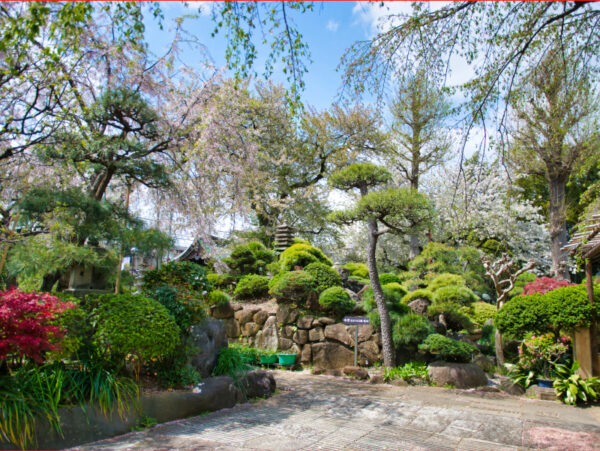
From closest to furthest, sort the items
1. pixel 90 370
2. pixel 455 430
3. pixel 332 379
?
1. pixel 90 370
2. pixel 455 430
3. pixel 332 379

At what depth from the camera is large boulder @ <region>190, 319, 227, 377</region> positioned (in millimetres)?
6176

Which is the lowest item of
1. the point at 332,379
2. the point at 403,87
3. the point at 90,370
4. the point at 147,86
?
the point at 332,379

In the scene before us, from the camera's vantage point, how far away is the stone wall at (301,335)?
31.0ft

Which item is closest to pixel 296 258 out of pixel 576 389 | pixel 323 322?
pixel 323 322

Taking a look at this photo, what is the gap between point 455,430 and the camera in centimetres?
505

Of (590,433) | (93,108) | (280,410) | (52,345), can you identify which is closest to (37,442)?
(52,345)

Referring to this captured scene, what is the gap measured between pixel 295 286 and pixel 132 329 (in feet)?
18.7

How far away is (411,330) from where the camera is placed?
8.65 metres

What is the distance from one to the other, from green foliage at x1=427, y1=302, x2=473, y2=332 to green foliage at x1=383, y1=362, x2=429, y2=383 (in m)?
1.54

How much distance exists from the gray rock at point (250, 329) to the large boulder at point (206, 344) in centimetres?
402

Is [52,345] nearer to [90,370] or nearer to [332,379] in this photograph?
[90,370]

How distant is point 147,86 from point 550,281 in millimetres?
10054

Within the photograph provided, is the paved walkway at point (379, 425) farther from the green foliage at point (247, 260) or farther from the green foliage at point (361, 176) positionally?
the green foliage at point (247, 260)

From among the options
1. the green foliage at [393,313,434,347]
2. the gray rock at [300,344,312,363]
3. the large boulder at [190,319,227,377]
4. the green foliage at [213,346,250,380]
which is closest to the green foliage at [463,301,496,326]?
the green foliage at [393,313,434,347]
